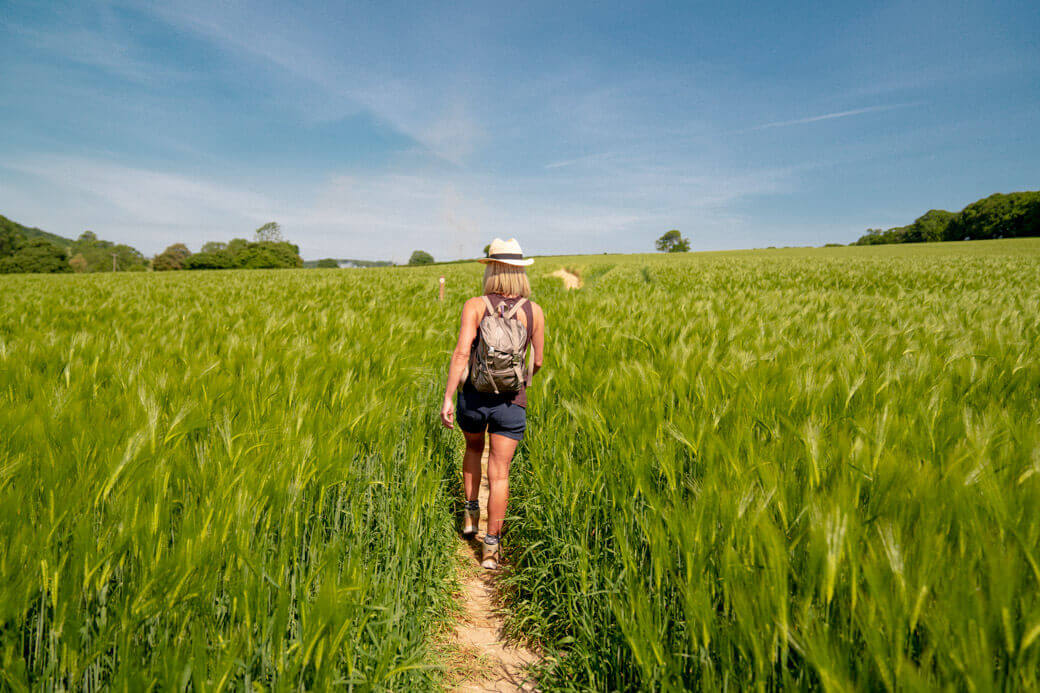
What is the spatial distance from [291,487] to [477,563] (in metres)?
1.40

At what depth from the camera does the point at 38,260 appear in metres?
66.8

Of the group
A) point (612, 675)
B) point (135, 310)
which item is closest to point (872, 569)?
point (612, 675)

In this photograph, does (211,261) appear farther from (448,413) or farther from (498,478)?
(498,478)

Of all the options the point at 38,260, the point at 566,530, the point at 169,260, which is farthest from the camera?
the point at 169,260

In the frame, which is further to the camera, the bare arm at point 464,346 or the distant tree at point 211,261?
the distant tree at point 211,261

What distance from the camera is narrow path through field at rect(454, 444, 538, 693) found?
1873 millimetres

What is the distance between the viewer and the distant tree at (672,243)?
129 meters

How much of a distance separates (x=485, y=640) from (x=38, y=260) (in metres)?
98.4

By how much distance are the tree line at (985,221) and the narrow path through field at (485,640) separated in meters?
106

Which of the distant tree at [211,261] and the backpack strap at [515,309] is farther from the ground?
the distant tree at [211,261]

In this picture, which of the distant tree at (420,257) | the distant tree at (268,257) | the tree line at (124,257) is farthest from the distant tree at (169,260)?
the distant tree at (420,257)

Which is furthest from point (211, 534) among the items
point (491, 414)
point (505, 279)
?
point (505, 279)

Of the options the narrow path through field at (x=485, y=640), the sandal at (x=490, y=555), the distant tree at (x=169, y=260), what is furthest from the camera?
the distant tree at (x=169, y=260)

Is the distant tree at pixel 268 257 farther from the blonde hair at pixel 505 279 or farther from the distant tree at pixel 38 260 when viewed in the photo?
the blonde hair at pixel 505 279
